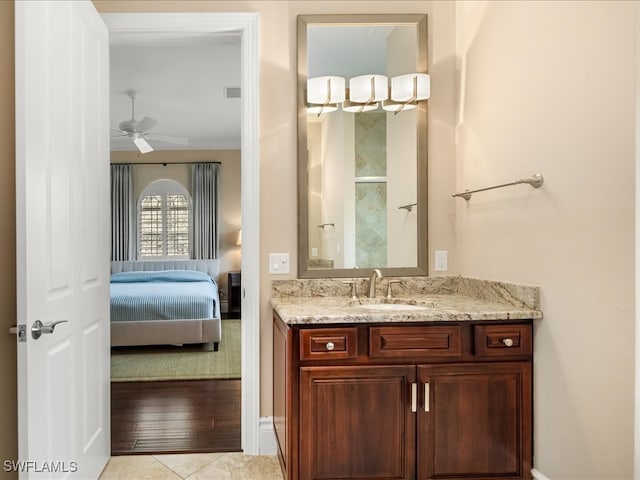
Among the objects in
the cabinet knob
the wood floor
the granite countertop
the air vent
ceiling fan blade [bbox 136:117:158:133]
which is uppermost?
the air vent

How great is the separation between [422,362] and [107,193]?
176 centimetres

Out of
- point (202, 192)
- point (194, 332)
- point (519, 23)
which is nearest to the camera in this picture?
point (519, 23)

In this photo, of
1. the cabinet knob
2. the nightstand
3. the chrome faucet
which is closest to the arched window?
the nightstand

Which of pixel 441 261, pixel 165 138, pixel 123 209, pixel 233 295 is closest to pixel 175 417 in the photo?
pixel 441 261

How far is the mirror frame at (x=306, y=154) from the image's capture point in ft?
8.38

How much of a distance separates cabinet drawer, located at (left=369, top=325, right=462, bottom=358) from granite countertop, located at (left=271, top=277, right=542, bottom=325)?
0.05 meters

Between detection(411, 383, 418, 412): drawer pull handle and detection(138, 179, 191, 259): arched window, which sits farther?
detection(138, 179, 191, 259): arched window

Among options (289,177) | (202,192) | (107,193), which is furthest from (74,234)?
(202,192)

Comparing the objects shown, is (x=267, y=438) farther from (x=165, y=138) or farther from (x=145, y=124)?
(x=165, y=138)

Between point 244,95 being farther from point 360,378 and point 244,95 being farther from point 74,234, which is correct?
point 360,378

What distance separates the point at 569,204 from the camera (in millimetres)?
1763

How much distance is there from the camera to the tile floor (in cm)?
233

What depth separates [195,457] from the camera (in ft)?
8.30

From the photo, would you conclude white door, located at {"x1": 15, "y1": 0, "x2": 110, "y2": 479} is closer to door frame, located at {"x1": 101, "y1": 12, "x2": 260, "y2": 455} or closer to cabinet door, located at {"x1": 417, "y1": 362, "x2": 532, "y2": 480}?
door frame, located at {"x1": 101, "y1": 12, "x2": 260, "y2": 455}
